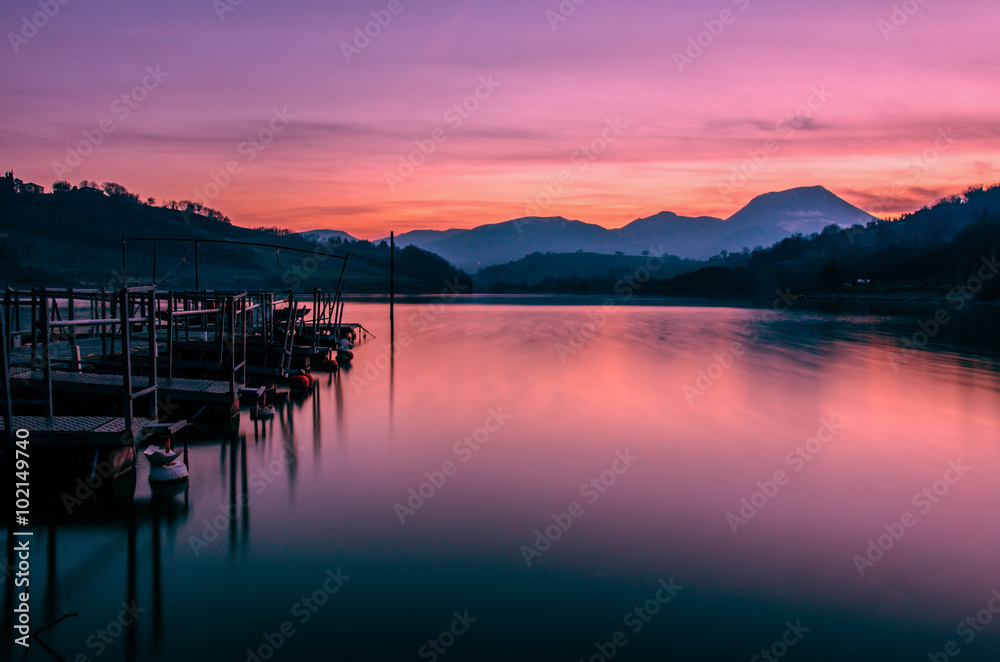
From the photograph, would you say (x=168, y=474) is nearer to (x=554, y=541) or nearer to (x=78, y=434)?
(x=78, y=434)

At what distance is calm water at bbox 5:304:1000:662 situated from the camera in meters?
5.70

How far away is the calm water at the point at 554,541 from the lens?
18.7ft

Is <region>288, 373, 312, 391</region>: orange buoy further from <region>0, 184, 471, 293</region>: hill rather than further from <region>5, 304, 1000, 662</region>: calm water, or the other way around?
<region>0, 184, 471, 293</region>: hill

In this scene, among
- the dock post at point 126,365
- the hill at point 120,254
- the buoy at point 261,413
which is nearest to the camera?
the dock post at point 126,365

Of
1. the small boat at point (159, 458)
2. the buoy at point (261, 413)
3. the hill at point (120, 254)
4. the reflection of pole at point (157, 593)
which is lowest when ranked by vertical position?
the reflection of pole at point (157, 593)

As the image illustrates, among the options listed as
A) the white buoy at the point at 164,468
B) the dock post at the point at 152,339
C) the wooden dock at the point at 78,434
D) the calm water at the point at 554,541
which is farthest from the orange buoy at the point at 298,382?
the wooden dock at the point at 78,434

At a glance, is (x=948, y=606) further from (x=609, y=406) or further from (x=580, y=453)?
(x=609, y=406)

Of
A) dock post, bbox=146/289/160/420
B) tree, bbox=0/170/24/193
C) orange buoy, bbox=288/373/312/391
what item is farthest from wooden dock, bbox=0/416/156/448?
tree, bbox=0/170/24/193

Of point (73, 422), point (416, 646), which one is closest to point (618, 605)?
point (416, 646)

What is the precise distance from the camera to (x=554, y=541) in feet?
25.3

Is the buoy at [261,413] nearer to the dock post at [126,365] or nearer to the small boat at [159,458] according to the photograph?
the small boat at [159,458]

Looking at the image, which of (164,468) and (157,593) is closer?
(157,593)

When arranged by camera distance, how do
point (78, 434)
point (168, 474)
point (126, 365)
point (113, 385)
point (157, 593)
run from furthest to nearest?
1. point (113, 385)
2. point (168, 474)
3. point (126, 365)
4. point (78, 434)
5. point (157, 593)

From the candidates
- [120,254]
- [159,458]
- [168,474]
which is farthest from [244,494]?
[120,254]
